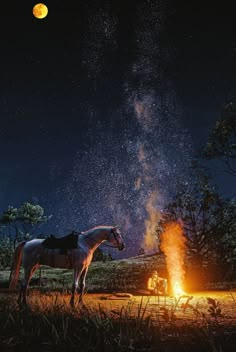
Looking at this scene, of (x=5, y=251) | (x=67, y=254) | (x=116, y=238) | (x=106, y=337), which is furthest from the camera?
(x=5, y=251)

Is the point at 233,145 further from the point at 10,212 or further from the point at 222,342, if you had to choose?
the point at 10,212

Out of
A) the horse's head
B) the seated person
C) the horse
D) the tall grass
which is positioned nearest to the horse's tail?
the horse

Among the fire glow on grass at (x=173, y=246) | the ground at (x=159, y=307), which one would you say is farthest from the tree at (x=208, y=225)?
the ground at (x=159, y=307)

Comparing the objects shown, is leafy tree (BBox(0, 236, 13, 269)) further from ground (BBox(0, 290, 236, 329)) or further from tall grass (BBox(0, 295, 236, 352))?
tall grass (BBox(0, 295, 236, 352))

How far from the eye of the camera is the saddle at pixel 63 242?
12.0 m

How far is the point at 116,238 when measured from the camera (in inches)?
488

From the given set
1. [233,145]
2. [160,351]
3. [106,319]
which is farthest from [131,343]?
[233,145]

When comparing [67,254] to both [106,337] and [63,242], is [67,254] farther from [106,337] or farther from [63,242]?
[106,337]

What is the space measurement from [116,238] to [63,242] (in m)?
1.94

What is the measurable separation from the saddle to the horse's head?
122cm

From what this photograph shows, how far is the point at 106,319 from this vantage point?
5.72 m

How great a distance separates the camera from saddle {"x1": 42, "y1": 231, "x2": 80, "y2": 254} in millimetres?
12016

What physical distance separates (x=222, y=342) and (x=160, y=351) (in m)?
1.18

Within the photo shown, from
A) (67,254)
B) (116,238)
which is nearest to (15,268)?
(67,254)
